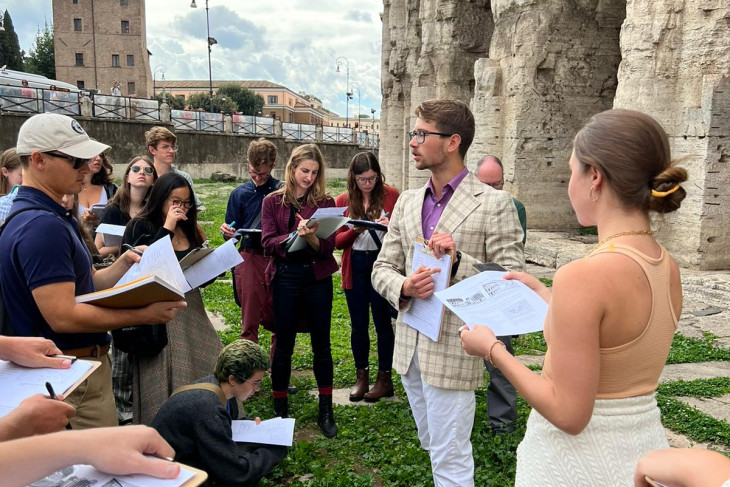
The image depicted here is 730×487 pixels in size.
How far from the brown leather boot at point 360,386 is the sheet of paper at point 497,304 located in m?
2.86

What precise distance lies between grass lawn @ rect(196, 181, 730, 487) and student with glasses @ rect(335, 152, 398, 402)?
25 centimetres

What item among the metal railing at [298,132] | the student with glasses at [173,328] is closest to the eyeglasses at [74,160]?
the student with glasses at [173,328]

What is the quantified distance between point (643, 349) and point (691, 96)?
23.7 feet

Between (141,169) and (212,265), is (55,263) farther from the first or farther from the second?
(141,169)

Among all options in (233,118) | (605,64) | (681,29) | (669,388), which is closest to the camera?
(669,388)

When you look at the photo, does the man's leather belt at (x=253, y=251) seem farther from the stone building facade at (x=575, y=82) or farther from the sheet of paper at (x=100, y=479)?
the sheet of paper at (x=100, y=479)

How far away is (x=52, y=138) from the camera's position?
2.41 m

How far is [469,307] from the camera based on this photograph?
218cm

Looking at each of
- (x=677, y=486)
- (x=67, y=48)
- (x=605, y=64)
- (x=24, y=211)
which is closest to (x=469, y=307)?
(x=677, y=486)

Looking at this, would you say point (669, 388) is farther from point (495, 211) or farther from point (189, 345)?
point (189, 345)

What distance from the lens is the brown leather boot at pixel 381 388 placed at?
495 cm

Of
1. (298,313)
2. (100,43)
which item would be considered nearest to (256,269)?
(298,313)

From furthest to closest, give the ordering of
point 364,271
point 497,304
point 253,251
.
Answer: point 253,251
point 364,271
point 497,304

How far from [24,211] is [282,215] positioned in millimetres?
2272
